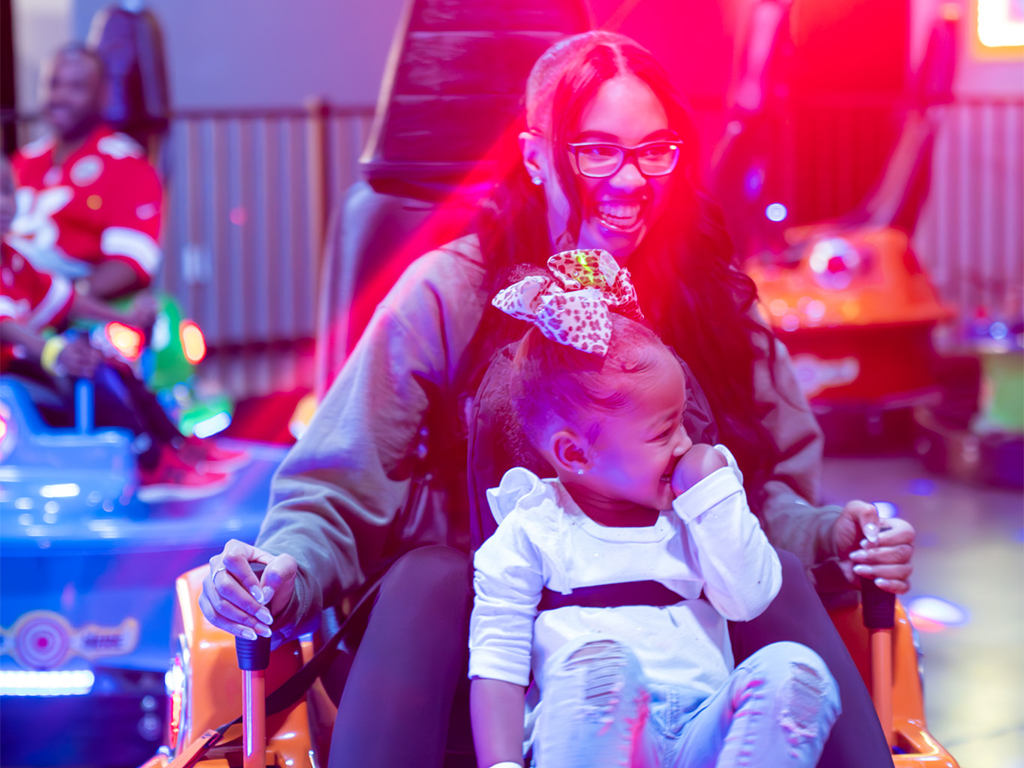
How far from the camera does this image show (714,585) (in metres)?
0.84

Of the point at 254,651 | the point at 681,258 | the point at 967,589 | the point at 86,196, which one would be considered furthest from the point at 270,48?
the point at 254,651

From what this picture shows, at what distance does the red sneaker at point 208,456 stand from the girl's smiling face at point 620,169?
115cm

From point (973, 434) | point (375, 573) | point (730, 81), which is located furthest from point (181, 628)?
point (973, 434)

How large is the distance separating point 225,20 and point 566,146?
4787mm

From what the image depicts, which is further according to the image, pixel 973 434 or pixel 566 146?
pixel 973 434

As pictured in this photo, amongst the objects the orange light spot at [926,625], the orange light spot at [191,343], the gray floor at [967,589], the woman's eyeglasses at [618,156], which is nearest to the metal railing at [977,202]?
the gray floor at [967,589]

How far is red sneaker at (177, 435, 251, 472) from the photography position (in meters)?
1.92

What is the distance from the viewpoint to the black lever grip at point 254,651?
33.5 inches

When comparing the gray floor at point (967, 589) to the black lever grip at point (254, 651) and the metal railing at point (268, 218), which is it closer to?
the black lever grip at point (254, 651)

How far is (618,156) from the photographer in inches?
36.4

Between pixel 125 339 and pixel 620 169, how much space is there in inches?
56.9

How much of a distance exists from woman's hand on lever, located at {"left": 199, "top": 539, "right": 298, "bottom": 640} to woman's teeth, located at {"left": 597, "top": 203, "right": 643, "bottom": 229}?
1.26 ft

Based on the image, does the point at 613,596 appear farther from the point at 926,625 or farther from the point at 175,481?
the point at 926,625

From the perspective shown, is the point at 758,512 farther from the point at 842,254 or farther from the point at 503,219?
the point at 842,254
